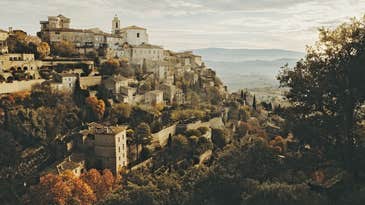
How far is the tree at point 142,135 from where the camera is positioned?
29.6 meters

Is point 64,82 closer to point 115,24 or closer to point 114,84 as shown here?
point 114,84

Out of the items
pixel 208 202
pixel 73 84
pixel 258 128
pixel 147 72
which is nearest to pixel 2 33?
pixel 73 84

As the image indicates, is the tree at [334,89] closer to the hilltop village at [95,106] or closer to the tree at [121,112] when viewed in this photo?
the hilltop village at [95,106]

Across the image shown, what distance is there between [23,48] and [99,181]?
2204 centimetres

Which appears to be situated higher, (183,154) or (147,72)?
(147,72)

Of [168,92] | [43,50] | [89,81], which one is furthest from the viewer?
[168,92]

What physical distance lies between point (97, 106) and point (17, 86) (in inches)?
281

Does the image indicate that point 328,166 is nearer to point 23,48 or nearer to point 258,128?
point 258,128

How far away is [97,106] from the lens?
109 ft

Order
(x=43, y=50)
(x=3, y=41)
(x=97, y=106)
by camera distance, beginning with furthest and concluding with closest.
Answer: (x=43, y=50) < (x=3, y=41) < (x=97, y=106)

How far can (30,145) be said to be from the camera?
29375 mm

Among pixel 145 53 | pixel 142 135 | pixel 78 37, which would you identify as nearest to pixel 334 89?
pixel 142 135

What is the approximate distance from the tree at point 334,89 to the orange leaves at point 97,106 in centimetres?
2252

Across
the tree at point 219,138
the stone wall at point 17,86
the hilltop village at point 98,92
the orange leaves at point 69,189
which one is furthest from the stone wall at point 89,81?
the orange leaves at point 69,189
